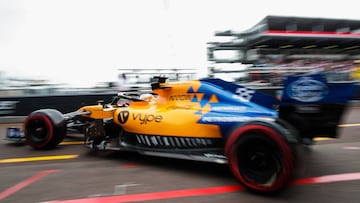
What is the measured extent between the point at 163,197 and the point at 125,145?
4.86 feet

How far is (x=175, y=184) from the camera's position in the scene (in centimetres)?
326

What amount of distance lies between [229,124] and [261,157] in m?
0.60

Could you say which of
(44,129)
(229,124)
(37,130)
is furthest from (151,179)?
(37,130)

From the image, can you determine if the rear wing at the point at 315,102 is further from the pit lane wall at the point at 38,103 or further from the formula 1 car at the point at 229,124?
the pit lane wall at the point at 38,103

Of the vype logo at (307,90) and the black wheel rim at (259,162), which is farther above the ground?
the vype logo at (307,90)

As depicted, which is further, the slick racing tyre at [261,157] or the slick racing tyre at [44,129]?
the slick racing tyre at [44,129]

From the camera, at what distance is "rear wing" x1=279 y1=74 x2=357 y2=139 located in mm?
3123

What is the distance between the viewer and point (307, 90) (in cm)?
321

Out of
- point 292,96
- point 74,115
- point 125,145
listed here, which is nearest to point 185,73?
point 74,115

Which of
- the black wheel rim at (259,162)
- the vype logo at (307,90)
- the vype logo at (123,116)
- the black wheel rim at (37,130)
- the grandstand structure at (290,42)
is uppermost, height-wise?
the grandstand structure at (290,42)

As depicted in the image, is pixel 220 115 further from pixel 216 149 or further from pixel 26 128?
pixel 26 128

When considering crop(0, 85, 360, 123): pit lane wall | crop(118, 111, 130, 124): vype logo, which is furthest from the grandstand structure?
crop(118, 111, 130, 124): vype logo

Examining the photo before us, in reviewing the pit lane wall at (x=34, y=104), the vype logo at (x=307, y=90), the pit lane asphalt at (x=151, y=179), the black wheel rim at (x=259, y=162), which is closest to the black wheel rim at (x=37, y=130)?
the pit lane asphalt at (x=151, y=179)

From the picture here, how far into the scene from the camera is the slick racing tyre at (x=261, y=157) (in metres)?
2.67
